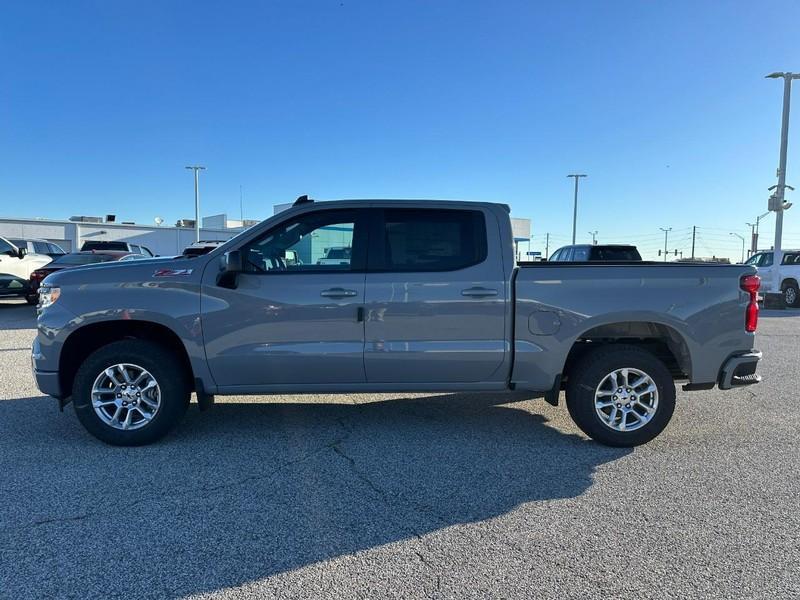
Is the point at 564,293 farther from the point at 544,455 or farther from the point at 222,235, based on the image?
the point at 222,235

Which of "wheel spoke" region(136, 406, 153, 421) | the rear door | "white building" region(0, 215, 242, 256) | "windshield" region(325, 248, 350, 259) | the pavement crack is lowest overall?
the pavement crack

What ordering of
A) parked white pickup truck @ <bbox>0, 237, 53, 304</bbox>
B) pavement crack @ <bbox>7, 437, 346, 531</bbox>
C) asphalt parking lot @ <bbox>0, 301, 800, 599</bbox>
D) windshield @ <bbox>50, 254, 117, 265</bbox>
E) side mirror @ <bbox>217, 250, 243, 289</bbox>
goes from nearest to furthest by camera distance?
asphalt parking lot @ <bbox>0, 301, 800, 599</bbox>, pavement crack @ <bbox>7, 437, 346, 531</bbox>, side mirror @ <bbox>217, 250, 243, 289</bbox>, parked white pickup truck @ <bbox>0, 237, 53, 304</bbox>, windshield @ <bbox>50, 254, 117, 265</bbox>

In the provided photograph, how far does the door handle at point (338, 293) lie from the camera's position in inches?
173

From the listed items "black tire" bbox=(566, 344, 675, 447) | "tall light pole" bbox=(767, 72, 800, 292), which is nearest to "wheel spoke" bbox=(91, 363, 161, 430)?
"black tire" bbox=(566, 344, 675, 447)

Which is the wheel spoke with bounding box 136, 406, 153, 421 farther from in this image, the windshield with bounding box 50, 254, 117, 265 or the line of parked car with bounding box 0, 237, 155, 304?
the windshield with bounding box 50, 254, 117, 265

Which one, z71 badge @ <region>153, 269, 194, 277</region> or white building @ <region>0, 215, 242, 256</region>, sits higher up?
white building @ <region>0, 215, 242, 256</region>

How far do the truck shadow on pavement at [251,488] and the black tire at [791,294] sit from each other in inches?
670

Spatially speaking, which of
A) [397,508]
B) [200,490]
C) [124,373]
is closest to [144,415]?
[124,373]

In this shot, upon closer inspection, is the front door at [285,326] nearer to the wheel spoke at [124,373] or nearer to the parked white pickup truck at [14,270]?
the wheel spoke at [124,373]

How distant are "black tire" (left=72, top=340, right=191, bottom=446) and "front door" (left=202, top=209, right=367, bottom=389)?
383mm

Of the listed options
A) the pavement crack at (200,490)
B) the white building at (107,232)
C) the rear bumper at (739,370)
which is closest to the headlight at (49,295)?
the pavement crack at (200,490)

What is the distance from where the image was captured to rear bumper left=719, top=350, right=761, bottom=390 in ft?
14.9

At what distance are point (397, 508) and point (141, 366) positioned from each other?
7.96ft

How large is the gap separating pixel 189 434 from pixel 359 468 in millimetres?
1713
